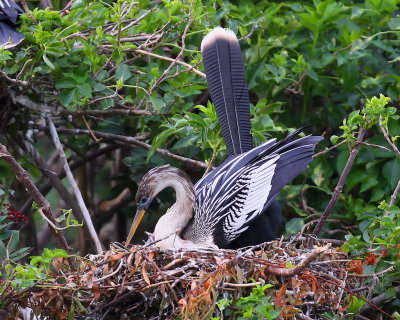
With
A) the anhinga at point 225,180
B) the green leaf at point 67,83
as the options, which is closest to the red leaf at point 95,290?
the anhinga at point 225,180

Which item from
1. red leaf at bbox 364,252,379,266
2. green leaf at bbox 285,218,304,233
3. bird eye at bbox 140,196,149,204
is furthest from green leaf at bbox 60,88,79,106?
red leaf at bbox 364,252,379,266

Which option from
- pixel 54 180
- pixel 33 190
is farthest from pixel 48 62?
pixel 54 180

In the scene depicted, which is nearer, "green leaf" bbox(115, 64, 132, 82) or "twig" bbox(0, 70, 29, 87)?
"twig" bbox(0, 70, 29, 87)

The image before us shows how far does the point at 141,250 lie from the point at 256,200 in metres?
0.85

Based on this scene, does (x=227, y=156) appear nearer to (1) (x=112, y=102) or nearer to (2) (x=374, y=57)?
(1) (x=112, y=102)

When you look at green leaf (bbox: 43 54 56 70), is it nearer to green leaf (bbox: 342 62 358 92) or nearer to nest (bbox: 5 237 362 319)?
nest (bbox: 5 237 362 319)

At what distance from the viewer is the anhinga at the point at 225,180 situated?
3.85 m

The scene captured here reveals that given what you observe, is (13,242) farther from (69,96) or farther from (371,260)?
(371,260)

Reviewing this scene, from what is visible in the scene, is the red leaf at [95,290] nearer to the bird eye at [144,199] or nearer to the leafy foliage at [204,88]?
the leafy foliage at [204,88]

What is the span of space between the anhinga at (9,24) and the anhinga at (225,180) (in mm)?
966

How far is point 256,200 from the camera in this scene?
152 inches

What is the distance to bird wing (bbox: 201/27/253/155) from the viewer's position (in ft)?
13.2

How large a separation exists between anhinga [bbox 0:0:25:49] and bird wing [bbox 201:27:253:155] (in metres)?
0.99

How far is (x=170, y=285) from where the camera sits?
3141mm
